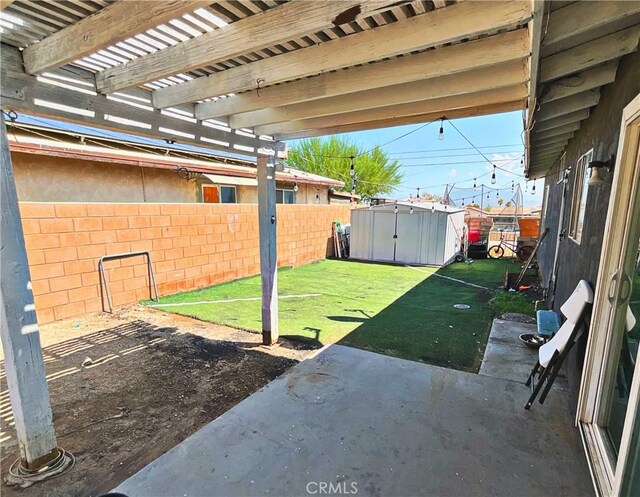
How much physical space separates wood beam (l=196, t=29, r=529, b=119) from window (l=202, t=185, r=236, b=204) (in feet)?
17.9

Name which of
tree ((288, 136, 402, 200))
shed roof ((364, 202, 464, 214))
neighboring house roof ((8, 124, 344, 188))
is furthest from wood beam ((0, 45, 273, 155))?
tree ((288, 136, 402, 200))

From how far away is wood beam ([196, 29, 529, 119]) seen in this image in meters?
1.70

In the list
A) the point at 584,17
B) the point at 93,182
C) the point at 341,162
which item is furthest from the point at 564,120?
the point at 341,162

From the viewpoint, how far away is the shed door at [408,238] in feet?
33.0

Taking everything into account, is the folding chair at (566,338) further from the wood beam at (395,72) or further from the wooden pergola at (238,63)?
A: the wood beam at (395,72)

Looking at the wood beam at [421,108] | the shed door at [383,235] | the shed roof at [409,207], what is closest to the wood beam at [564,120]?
the wood beam at [421,108]

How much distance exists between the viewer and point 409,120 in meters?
2.98

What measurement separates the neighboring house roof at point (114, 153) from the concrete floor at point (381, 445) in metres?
3.79

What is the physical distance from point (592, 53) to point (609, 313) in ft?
5.32

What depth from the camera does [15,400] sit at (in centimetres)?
199

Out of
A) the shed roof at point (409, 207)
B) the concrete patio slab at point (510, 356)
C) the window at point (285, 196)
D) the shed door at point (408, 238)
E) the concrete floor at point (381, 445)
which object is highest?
the window at point (285, 196)

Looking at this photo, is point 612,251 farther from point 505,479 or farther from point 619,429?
point 505,479

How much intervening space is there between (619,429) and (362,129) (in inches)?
114

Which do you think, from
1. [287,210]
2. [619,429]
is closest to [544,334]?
[619,429]
